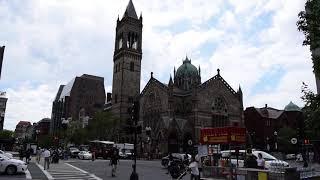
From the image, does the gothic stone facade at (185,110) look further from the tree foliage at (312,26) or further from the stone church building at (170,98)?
the tree foliage at (312,26)

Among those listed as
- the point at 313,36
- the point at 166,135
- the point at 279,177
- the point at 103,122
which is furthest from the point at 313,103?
the point at 103,122

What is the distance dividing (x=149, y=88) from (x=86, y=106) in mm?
70297

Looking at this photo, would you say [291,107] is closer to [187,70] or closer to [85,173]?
[187,70]

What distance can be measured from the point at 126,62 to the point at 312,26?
80295 millimetres

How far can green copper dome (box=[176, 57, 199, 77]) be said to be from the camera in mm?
95713

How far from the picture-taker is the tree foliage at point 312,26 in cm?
1266

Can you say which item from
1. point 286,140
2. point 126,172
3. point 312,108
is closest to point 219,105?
point 286,140

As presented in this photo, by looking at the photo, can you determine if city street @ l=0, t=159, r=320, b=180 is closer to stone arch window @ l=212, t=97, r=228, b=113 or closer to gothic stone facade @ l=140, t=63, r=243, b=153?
gothic stone facade @ l=140, t=63, r=243, b=153

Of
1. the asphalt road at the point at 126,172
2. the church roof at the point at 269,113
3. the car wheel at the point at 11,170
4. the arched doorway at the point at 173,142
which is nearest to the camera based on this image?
the car wheel at the point at 11,170

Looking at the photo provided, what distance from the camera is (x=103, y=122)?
263ft

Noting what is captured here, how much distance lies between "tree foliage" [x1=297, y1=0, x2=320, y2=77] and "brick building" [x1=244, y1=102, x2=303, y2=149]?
86021 mm

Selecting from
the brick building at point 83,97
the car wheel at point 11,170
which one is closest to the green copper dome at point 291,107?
the brick building at point 83,97

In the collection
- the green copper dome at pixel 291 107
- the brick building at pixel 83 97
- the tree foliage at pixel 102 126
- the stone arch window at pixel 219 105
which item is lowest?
the tree foliage at pixel 102 126

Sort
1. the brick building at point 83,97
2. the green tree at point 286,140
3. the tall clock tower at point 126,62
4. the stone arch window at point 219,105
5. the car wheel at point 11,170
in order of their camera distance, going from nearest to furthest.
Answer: the car wheel at point 11,170 → the stone arch window at point 219,105 → the green tree at point 286,140 → the tall clock tower at point 126,62 → the brick building at point 83,97
